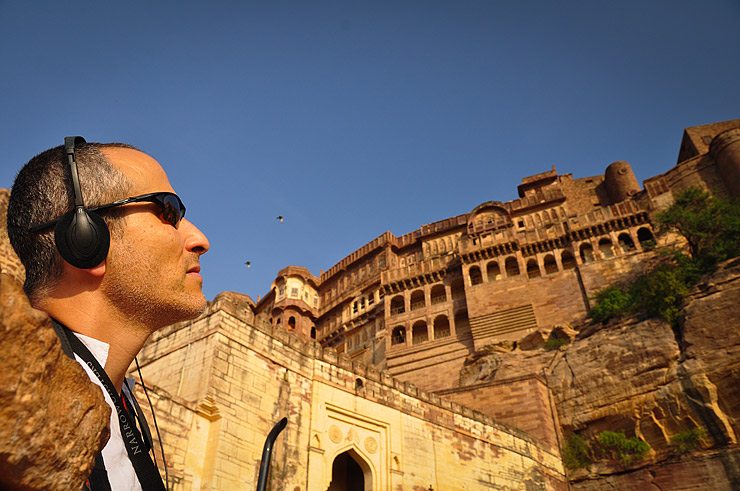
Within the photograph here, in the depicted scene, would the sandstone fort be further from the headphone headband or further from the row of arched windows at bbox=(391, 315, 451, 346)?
the headphone headband

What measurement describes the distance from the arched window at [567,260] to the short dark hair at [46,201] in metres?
35.1

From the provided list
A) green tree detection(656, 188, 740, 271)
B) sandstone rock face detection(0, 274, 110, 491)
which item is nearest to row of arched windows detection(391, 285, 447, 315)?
green tree detection(656, 188, 740, 271)

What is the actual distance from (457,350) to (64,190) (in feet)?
110

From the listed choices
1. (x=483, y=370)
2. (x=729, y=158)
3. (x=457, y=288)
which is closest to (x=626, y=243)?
(x=729, y=158)

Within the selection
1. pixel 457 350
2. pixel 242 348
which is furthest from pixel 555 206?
pixel 242 348

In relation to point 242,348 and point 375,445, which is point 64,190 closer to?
point 242,348

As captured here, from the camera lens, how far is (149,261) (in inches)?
70.4

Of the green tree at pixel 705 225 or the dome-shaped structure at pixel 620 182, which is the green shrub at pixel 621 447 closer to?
the green tree at pixel 705 225

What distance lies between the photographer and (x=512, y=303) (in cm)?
3366

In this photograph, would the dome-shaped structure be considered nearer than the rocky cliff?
No

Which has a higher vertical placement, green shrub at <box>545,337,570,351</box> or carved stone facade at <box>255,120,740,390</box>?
carved stone facade at <box>255,120,740,390</box>

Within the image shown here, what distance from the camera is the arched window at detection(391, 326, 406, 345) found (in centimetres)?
3697

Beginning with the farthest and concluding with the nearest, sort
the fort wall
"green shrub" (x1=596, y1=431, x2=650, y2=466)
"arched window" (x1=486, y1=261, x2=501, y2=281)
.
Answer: "arched window" (x1=486, y1=261, x2=501, y2=281)
"green shrub" (x1=596, y1=431, x2=650, y2=466)
the fort wall

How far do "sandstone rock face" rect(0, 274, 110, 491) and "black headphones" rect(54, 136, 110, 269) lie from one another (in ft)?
1.73
